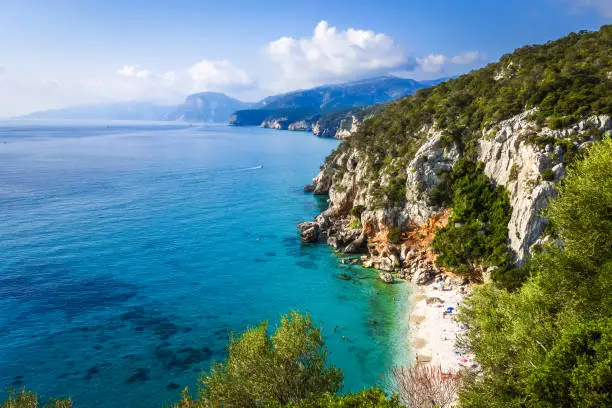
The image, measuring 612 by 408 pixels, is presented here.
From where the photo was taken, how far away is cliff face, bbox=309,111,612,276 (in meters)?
43.8

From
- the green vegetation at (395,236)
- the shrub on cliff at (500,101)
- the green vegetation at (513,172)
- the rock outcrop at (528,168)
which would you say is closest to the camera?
the rock outcrop at (528,168)

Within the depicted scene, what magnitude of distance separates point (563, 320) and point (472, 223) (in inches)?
1305

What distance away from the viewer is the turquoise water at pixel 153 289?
3538cm

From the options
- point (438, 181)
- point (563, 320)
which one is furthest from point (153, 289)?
point (563, 320)

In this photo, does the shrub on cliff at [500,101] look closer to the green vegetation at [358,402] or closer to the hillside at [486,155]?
the hillside at [486,155]

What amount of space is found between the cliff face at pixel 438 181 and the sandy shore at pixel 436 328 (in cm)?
641

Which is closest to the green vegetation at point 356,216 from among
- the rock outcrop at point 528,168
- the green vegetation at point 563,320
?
→ the rock outcrop at point 528,168

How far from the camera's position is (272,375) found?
929 inches

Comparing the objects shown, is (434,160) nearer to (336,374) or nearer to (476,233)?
(476,233)

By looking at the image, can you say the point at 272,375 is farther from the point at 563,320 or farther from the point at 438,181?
the point at 438,181

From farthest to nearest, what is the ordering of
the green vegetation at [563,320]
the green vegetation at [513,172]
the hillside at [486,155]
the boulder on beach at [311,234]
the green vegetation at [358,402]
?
the boulder on beach at [311,234], the green vegetation at [513,172], the hillside at [486,155], the green vegetation at [358,402], the green vegetation at [563,320]

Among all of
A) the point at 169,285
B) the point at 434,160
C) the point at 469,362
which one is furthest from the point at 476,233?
the point at 169,285

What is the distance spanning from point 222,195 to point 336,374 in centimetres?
8020

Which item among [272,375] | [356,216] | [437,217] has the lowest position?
[272,375]
